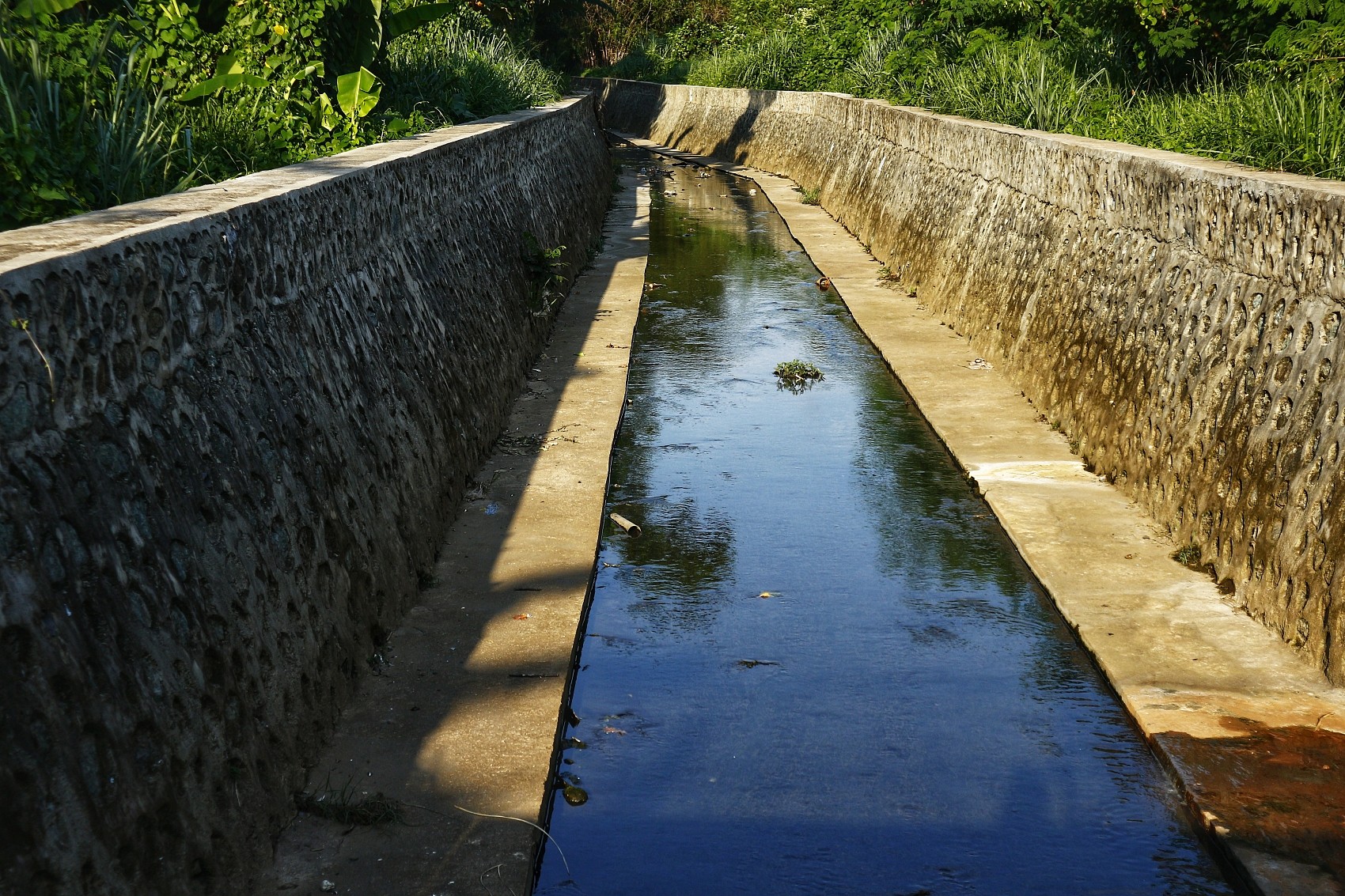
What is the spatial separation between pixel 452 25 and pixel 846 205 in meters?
6.63

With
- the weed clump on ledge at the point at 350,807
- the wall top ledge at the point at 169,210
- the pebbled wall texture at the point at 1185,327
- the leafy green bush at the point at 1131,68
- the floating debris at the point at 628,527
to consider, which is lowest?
the floating debris at the point at 628,527

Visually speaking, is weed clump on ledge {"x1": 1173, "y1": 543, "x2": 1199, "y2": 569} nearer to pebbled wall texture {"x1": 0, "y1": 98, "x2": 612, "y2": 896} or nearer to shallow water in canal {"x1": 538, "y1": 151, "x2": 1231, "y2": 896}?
shallow water in canal {"x1": 538, "y1": 151, "x2": 1231, "y2": 896}

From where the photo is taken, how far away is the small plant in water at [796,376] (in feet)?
31.4

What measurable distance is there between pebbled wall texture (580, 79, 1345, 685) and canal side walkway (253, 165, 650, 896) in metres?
2.74

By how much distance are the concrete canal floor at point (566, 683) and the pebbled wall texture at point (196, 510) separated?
182 millimetres

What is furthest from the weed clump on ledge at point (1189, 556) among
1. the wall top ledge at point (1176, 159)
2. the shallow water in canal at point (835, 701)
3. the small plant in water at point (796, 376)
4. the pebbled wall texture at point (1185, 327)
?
the small plant in water at point (796, 376)

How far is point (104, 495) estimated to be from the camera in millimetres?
3117

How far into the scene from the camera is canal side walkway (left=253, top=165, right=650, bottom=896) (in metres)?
3.70

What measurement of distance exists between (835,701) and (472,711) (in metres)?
Result: 1.31

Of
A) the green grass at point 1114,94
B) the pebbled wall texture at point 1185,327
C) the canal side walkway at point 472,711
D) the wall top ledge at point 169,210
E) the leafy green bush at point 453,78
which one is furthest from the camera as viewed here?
the leafy green bush at point 453,78

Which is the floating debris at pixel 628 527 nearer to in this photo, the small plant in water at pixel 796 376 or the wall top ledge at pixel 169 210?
the wall top ledge at pixel 169 210

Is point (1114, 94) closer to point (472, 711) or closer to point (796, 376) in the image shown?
point (796, 376)

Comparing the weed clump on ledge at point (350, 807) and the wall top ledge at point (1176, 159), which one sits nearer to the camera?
the weed clump on ledge at point (350, 807)

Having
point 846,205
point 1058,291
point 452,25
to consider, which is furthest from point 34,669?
point 452,25
